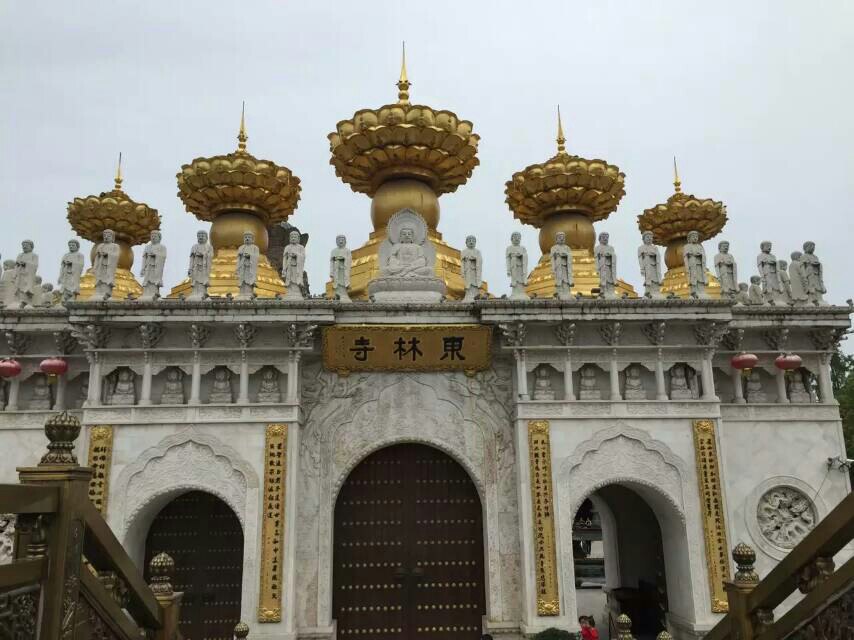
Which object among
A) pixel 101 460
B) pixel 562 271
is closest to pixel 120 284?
pixel 101 460

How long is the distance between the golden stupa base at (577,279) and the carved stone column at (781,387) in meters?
3.38

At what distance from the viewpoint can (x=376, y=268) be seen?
1498 centimetres

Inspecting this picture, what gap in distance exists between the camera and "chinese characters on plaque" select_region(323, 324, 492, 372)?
40.2 ft

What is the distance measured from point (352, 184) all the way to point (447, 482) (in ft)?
27.4

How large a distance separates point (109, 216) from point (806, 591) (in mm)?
17278

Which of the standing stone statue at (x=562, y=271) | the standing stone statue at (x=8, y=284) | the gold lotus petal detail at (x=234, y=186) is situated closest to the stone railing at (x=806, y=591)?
the standing stone statue at (x=562, y=271)

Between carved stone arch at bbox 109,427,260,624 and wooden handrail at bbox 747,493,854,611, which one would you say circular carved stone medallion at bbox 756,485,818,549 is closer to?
wooden handrail at bbox 747,493,854,611


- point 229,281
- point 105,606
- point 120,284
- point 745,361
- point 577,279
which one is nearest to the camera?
point 105,606

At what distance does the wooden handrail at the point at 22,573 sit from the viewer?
329cm

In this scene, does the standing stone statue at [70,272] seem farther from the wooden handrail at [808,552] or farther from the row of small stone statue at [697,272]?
the wooden handrail at [808,552]

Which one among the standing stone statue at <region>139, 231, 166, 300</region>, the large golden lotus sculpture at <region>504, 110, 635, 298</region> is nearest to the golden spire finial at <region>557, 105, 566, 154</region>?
the large golden lotus sculpture at <region>504, 110, 635, 298</region>

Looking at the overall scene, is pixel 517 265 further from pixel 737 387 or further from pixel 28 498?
pixel 28 498

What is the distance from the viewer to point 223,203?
16.7 m

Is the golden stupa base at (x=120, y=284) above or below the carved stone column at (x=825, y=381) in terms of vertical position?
above
